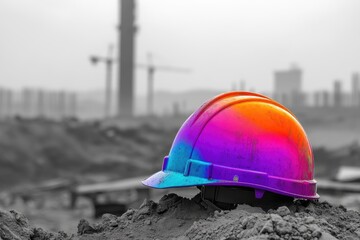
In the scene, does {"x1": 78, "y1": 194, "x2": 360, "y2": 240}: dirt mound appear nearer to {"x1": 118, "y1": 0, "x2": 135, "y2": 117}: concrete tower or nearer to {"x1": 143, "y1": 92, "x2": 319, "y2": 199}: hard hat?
{"x1": 143, "y1": 92, "x2": 319, "y2": 199}: hard hat

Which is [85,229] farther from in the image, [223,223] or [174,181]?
[223,223]

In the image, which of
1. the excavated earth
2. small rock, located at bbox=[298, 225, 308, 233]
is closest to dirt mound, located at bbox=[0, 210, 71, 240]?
the excavated earth

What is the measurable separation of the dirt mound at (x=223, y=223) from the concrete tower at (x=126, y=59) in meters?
38.3

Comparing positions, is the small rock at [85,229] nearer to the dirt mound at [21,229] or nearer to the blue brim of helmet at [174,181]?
the dirt mound at [21,229]

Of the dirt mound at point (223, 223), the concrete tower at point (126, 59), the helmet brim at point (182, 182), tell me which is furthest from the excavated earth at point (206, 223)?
the concrete tower at point (126, 59)

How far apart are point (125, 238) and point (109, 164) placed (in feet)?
74.3

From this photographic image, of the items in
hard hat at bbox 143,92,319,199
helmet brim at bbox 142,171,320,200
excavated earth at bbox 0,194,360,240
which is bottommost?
excavated earth at bbox 0,194,360,240

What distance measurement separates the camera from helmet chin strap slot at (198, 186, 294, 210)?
3.13 metres

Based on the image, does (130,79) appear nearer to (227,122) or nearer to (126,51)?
(126,51)

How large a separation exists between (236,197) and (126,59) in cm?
4030

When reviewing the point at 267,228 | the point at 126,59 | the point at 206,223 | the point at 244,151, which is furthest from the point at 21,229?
the point at 126,59

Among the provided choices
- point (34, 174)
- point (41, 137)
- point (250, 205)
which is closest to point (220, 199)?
point (250, 205)

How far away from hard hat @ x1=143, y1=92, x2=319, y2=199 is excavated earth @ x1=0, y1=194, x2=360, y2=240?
0.15 meters

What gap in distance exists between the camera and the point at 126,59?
141 feet
